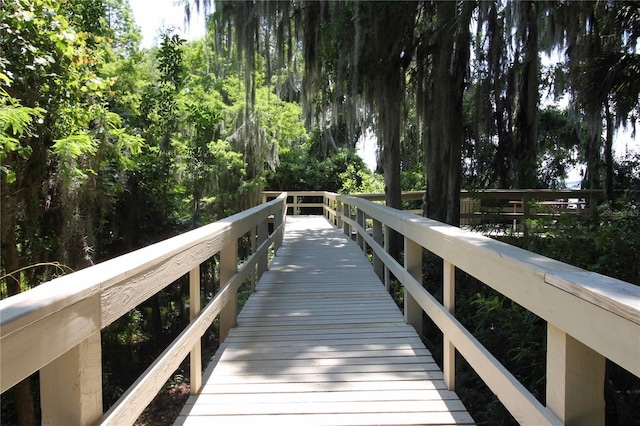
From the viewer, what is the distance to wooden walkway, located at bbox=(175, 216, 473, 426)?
2346 millimetres

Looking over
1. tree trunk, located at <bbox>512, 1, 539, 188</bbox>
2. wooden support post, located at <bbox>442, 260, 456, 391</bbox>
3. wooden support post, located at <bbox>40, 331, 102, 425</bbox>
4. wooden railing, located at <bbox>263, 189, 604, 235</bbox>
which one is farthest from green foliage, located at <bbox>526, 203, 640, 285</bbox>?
tree trunk, located at <bbox>512, 1, 539, 188</bbox>

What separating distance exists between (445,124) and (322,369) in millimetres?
5644

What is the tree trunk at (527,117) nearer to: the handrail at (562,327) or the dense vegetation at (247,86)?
the dense vegetation at (247,86)

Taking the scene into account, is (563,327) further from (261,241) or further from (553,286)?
(261,241)

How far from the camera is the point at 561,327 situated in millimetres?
1387

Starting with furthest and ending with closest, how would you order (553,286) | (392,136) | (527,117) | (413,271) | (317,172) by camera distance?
(317,172)
(527,117)
(392,136)
(413,271)
(553,286)

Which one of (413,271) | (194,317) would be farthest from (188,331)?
(413,271)

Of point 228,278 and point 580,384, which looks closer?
point 580,384

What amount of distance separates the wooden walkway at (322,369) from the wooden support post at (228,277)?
2.9 inches

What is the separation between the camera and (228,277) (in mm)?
3436

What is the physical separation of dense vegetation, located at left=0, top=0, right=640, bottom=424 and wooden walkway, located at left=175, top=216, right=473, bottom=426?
2.93 feet

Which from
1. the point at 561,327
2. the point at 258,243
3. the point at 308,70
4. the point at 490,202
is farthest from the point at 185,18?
the point at 561,327

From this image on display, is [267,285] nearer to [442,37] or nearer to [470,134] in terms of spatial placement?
[442,37]

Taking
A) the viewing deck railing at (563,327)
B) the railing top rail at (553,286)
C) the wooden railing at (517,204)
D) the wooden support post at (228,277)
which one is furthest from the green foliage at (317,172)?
the viewing deck railing at (563,327)
